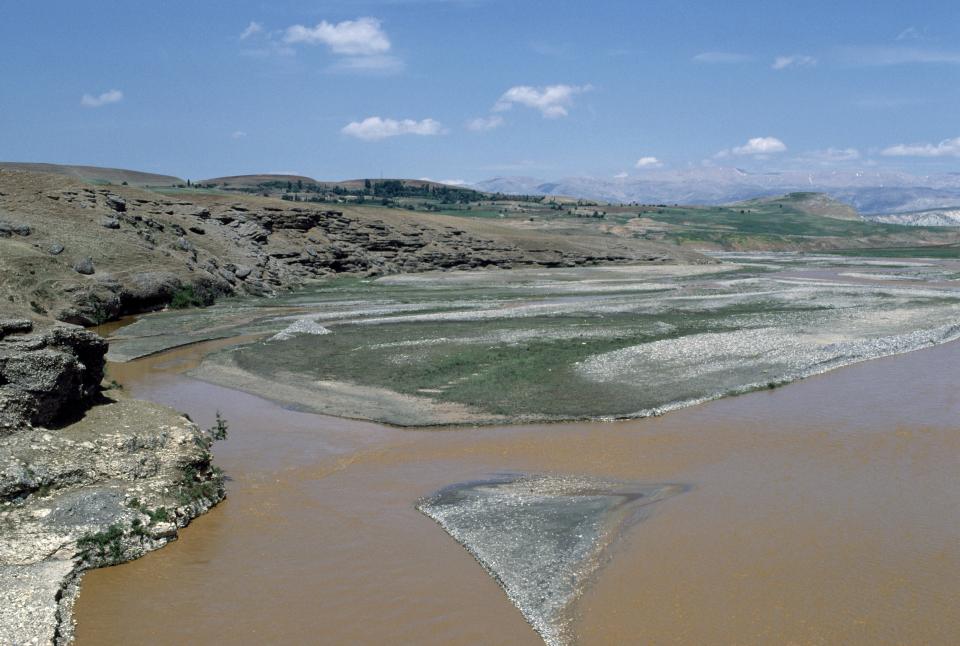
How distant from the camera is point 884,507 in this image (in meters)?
13.1

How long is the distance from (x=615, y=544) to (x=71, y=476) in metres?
8.37

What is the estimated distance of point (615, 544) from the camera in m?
11.7

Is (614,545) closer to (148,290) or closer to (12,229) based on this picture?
(148,290)

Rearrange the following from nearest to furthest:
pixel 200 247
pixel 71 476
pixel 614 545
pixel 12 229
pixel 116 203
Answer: pixel 614 545 → pixel 71 476 → pixel 12 229 → pixel 116 203 → pixel 200 247

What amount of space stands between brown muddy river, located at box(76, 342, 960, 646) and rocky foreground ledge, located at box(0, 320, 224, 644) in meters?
0.42

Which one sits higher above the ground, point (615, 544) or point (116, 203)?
point (116, 203)

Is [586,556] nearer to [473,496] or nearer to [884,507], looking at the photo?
[473,496]

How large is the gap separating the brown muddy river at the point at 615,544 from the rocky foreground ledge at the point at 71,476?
424 mm

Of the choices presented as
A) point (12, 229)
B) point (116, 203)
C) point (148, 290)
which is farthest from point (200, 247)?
point (12, 229)

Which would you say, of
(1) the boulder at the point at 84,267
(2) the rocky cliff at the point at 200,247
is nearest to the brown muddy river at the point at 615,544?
(2) the rocky cliff at the point at 200,247

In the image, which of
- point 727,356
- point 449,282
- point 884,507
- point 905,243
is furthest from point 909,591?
Answer: point 905,243

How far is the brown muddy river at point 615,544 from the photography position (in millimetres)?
9695

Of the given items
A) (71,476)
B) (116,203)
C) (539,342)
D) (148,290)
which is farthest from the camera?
A: (116,203)

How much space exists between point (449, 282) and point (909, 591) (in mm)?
47782
